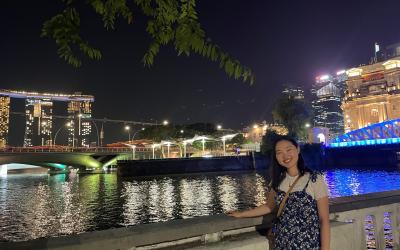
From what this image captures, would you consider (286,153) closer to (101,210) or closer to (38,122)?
(101,210)

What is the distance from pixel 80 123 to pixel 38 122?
2401 cm

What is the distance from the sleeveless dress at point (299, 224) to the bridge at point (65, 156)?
82659mm

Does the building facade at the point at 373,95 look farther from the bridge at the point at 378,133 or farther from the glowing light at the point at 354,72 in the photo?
the bridge at the point at 378,133

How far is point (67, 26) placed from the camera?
392cm

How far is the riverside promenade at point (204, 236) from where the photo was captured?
148 inches

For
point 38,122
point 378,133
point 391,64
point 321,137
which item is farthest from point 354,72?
point 38,122

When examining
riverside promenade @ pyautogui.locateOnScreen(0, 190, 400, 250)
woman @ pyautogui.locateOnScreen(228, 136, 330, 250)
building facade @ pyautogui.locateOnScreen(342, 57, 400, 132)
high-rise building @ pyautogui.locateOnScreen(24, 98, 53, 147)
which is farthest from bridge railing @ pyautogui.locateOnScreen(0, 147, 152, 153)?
building facade @ pyautogui.locateOnScreen(342, 57, 400, 132)

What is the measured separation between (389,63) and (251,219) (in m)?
163

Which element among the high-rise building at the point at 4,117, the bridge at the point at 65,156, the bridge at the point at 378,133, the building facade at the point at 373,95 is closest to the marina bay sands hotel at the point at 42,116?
the high-rise building at the point at 4,117

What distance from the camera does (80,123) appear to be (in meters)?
147

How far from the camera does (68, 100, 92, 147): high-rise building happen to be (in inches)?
5861

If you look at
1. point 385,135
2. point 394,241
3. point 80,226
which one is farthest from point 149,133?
point 394,241

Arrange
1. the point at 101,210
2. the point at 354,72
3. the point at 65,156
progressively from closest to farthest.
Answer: the point at 101,210
the point at 65,156
the point at 354,72

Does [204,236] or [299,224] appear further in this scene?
[204,236]
